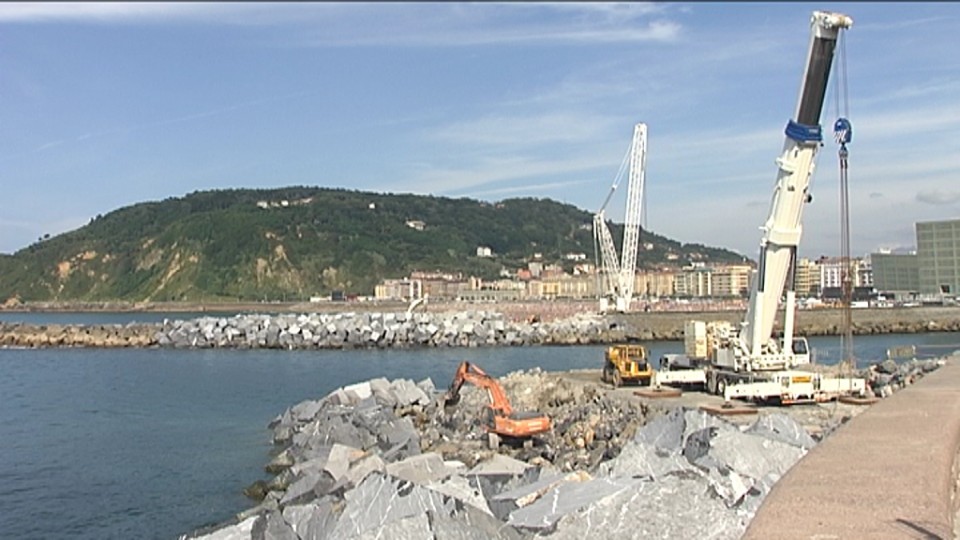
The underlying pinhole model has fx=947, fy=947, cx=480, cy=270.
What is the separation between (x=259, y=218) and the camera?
166 metres

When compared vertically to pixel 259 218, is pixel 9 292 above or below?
below

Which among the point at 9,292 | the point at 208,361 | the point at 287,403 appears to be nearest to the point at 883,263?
the point at 208,361

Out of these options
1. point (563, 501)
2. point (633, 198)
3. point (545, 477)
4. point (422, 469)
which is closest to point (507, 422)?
point (422, 469)

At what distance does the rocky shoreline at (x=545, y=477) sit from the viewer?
839cm

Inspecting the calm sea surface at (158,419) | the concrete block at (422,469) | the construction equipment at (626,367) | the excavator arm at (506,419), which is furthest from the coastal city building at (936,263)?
the concrete block at (422,469)

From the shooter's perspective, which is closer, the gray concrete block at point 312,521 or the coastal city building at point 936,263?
the gray concrete block at point 312,521

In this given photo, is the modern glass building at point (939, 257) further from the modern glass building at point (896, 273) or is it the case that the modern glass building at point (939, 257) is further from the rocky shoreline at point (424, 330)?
the rocky shoreline at point (424, 330)

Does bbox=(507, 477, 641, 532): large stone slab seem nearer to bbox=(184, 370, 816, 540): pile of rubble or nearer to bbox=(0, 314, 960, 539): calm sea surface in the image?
bbox=(184, 370, 816, 540): pile of rubble

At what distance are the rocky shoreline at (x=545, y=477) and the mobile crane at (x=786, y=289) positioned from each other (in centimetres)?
96

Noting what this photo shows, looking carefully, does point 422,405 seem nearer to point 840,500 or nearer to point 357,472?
point 357,472

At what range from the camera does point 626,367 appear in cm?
2197

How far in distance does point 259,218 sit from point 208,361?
407ft

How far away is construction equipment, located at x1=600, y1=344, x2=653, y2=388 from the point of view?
21.9m

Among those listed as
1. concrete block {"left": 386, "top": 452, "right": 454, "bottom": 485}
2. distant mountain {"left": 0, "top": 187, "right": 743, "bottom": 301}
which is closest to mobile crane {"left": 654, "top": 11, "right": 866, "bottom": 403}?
concrete block {"left": 386, "top": 452, "right": 454, "bottom": 485}
